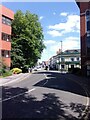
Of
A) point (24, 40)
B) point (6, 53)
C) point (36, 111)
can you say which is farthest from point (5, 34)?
point (36, 111)

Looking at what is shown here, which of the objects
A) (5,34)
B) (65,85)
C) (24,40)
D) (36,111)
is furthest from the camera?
(24,40)

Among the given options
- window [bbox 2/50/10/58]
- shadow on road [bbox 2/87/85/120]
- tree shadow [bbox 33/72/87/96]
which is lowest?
shadow on road [bbox 2/87/85/120]

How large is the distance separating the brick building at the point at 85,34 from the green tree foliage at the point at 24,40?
16618 millimetres

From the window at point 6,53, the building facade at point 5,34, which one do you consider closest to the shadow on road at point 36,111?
the building facade at point 5,34

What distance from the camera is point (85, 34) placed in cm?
5562

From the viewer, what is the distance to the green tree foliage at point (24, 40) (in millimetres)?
69625

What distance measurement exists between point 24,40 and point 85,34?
1847 centimetres

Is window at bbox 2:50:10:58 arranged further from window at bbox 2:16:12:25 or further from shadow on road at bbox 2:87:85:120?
shadow on road at bbox 2:87:85:120

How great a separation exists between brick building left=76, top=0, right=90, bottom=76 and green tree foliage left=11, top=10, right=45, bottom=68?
1662cm

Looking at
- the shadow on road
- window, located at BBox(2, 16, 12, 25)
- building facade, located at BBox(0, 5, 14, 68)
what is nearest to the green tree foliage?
building facade, located at BBox(0, 5, 14, 68)

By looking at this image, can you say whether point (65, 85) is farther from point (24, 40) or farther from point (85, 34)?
point (24, 40)

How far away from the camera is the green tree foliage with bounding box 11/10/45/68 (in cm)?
6962

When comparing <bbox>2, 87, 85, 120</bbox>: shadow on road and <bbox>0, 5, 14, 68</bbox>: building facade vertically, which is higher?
<bbox>0, 5, 14, 68</bbox>: building facade

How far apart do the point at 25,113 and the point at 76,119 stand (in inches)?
101
